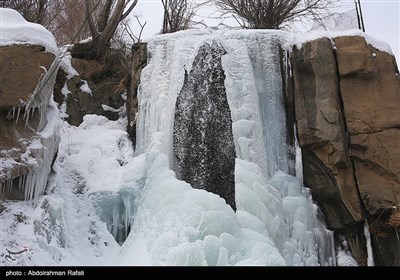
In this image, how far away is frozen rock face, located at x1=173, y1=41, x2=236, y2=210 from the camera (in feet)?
20.2

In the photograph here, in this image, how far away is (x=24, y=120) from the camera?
546 centimetres

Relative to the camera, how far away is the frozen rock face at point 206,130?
6.14 metres

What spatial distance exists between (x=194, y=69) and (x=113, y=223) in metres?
2.51

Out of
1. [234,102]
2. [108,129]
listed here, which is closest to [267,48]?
[234,102]

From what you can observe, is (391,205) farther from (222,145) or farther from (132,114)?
(132,114)

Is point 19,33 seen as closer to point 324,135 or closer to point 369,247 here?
point 324,135

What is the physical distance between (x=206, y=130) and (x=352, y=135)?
207 centimetres

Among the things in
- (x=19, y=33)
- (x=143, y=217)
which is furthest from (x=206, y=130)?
(x=19, y=33)

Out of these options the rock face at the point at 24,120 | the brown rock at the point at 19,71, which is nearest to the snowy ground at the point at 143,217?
the rock face at the point at 24,120

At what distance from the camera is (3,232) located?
4.86 metres

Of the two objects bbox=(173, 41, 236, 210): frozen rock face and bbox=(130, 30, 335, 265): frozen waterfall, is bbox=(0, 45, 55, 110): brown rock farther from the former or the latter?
bbox=(173, 41, 236, 210): frozen rock face

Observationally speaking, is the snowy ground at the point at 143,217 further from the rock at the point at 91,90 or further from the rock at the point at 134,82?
the rock at the point at 91,90

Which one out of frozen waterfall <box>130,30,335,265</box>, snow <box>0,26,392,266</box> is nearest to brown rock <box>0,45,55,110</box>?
snow <box>0,26,392,266</box>

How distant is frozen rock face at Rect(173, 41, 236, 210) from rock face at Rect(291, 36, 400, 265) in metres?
1.13
